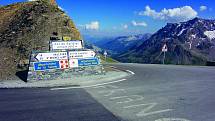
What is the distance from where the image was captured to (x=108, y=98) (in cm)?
1352

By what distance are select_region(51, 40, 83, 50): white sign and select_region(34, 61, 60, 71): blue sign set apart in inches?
54.3

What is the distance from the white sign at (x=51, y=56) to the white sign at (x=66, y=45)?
0.75m

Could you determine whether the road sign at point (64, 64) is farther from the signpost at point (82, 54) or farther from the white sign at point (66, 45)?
the white sign at point (66, 45)

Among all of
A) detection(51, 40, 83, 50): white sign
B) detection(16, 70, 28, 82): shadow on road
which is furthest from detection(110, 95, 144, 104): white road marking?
detection(51, 40, 83, 50): white sign

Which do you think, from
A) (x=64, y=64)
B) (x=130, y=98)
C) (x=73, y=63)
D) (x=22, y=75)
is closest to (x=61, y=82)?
(x=64, y=64)

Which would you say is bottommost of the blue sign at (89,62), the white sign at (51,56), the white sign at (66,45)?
the blue sign at (89,62)

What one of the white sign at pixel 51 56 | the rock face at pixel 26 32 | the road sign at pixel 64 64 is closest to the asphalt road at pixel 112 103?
the white sign at pixel 51 56

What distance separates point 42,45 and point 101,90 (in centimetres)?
1061

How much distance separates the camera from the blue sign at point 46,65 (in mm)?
18906

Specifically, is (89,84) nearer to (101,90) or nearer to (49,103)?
(101,90)

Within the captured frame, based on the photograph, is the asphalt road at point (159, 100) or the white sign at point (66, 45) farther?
the white sign at point (66, 45)

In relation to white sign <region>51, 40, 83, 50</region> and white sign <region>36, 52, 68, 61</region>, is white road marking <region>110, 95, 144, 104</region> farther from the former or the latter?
white sign <region>51, 40, 83, 50</region>

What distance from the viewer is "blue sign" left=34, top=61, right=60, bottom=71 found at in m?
18.9

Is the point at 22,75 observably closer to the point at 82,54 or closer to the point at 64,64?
the point at 64,64
